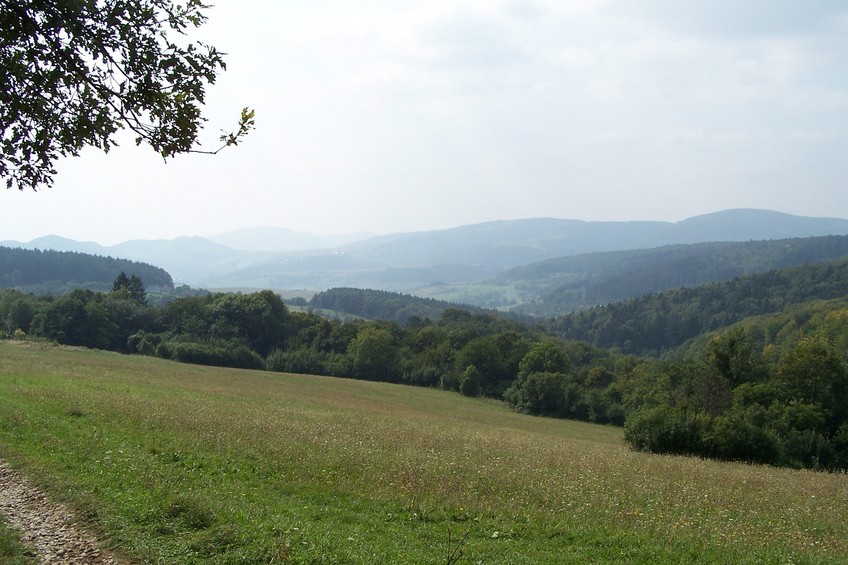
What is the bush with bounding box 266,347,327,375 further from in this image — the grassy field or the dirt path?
the dirt path

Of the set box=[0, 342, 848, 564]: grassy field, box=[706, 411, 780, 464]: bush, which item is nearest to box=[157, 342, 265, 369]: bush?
box=[0, 342, 848, 564]: grassy field

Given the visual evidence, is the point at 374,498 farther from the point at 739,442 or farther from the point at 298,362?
the point at 298,362

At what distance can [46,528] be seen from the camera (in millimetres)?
9125

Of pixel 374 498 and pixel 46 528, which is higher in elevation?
pixel 46 528

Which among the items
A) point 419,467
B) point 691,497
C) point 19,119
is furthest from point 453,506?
point 19,119

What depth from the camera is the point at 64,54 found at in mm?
7840

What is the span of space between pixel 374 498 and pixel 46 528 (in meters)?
5.34

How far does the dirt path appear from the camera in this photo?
820 cm

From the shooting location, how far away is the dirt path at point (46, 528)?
26.9ft

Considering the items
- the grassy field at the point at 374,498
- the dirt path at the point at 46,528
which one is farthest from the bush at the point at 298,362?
the dirt path at the point at 46,528

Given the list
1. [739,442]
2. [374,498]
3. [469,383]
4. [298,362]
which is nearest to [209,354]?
[298,362]

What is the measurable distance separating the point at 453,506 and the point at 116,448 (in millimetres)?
8039

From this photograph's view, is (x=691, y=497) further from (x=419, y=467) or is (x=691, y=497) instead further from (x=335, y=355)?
(x=335, y=355)

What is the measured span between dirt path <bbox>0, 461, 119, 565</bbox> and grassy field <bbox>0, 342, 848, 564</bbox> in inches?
10.7
